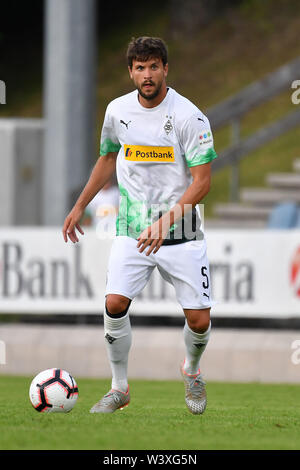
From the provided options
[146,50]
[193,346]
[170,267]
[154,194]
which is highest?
[146,50]

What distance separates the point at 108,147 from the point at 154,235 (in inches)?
35.1

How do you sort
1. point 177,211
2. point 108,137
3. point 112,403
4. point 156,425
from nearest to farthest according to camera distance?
1. point 156,425
2. point 177,211
3. point 112,403
4. point 108,137

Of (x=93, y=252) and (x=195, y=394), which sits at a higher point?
(x=93, y=252)

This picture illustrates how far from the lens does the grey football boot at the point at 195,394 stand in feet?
27.3

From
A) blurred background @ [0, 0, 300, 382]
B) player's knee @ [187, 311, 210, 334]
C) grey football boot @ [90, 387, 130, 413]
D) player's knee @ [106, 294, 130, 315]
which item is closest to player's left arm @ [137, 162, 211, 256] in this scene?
player's knee @ [106, 294, 130, 315]

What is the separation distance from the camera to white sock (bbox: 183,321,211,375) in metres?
8.38

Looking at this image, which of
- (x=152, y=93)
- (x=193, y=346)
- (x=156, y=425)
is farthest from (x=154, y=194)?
(x=156, y=425)

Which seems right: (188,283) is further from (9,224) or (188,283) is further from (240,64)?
(240,64)

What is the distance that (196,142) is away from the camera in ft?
26.2

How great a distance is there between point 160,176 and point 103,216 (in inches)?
277

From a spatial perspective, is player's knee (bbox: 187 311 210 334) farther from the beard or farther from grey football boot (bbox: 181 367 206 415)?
the beard

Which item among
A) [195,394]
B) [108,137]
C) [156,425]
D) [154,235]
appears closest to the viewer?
[156,425]

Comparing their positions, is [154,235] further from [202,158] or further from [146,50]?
[146,50]

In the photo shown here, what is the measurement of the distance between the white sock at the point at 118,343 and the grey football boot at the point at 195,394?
1.45 ft
